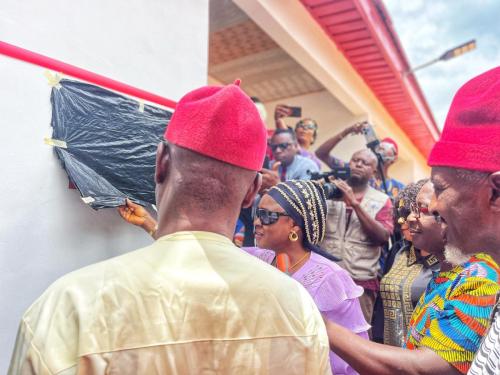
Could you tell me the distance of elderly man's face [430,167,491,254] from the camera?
1110mm

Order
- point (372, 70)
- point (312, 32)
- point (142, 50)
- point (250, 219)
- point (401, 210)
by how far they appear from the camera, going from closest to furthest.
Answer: point (142, 50), point (401, 210), point (250, 219), point (312, 32), point (372, 70)

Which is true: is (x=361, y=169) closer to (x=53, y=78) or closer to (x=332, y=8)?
(x=332, y=8)

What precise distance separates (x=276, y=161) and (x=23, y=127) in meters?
2.29

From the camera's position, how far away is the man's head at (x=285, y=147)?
3602 mm

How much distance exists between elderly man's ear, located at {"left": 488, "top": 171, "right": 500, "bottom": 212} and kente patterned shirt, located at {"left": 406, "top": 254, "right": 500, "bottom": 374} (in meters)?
0.18

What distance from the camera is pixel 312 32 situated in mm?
4082

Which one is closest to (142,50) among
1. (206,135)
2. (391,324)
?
(206,135)

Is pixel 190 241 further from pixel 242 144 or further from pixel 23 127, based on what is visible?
pixel 23 127

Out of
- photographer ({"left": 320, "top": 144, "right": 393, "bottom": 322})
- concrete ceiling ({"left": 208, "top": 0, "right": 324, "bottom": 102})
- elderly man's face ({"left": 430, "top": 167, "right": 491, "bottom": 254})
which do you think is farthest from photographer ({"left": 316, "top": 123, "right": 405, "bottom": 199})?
elderly man's face ({"left": 430, "top": 167, "right": 491, "bottom": 254})

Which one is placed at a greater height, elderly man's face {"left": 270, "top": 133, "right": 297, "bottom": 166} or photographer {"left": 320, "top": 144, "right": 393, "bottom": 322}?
elderly man's face {"left": 270, "top": 133, "right": 297, "bottom": 166}

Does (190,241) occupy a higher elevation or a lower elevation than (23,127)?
lower

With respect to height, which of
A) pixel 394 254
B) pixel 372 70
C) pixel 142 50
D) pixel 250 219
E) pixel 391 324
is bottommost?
pixel 391 324

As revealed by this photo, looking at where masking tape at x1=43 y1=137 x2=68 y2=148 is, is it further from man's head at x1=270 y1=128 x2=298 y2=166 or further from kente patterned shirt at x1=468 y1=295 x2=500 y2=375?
man's head at x1=270 y1=128 x2=298 y2=166

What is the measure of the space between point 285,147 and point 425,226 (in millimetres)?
1774
